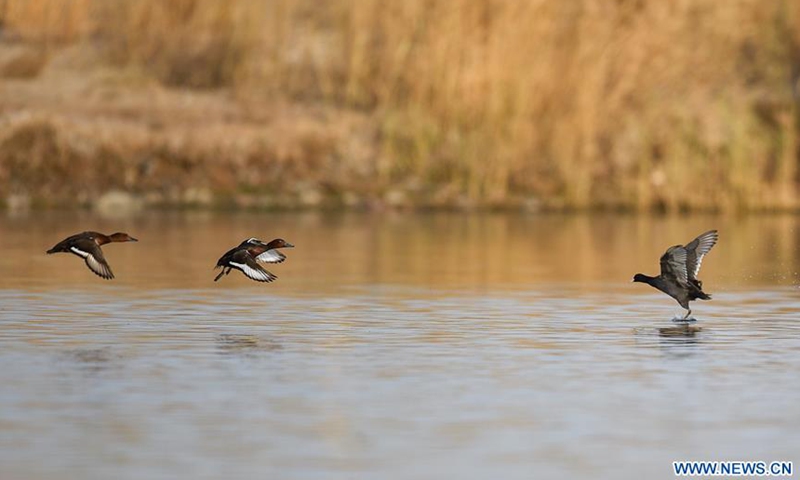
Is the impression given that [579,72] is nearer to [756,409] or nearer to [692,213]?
[692,213]

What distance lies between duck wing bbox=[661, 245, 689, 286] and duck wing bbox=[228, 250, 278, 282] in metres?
3.29

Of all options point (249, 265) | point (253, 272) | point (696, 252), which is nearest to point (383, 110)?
point (253, 272)

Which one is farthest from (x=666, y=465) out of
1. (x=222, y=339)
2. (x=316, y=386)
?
(x=222, y=339)

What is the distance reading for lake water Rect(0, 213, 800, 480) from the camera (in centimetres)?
903

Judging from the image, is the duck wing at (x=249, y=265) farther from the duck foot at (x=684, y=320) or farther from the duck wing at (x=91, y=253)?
the duck foot at (x=684, y=320)

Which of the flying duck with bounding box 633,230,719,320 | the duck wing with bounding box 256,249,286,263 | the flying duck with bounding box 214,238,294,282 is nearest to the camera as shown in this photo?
Answer: the flying duck with bounding box 633,230,719,320

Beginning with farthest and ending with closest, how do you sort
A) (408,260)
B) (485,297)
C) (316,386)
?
(408,260) → (485,297) → (316,386)

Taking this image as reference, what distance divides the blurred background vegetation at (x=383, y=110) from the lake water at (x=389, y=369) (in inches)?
412

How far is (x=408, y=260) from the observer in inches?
893

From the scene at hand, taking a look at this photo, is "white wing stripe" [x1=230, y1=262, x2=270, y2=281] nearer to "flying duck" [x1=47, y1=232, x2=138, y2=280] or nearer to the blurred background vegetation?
"flying duck" [x1=47, y1=232, x2=138, y2=280]

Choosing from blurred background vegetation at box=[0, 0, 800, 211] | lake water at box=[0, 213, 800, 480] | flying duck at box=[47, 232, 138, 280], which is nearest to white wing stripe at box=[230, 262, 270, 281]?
lake water at box=[0, 213, 800, 480]

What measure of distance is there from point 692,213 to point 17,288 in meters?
17.7

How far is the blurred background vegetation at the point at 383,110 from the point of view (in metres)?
33.1

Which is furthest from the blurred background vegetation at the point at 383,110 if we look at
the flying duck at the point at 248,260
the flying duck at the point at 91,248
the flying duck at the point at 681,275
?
the flying duck at the point at 681,275
